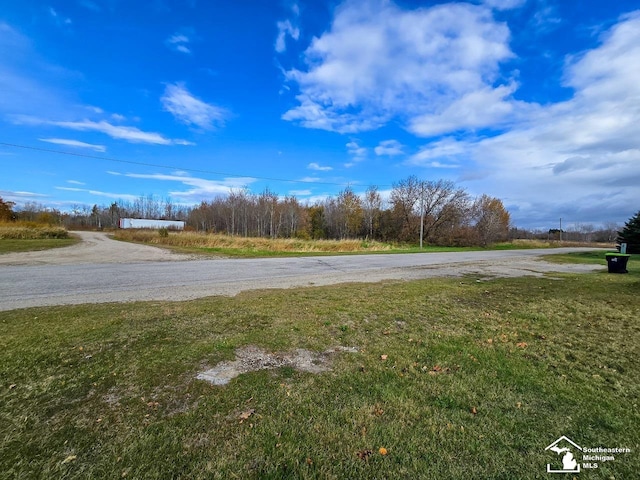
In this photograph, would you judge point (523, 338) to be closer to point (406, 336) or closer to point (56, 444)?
point (406, 336)

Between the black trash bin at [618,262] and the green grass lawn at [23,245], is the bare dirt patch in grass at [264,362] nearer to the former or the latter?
the black trash bin at [618,262]

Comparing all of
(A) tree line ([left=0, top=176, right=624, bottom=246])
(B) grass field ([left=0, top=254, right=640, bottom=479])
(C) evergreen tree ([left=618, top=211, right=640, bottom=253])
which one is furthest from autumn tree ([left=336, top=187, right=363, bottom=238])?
(B) grass field ([left=0, top=254, right=640, bottom=479])

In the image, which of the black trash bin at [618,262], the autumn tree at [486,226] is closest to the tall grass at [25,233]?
the black trash bin at [618,262]

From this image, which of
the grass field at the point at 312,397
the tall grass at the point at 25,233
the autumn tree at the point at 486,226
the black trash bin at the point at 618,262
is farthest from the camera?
the autumn tree at the point at 486,226

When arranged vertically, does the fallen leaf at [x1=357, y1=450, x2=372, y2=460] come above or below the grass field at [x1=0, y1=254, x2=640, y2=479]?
below

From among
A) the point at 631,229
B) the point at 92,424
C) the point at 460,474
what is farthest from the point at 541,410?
the point at 631,229

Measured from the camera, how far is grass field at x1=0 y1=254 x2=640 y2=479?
210cm

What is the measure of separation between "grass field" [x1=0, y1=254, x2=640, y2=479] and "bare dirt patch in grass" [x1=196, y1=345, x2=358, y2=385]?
0.47ft

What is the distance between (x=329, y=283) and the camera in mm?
9531

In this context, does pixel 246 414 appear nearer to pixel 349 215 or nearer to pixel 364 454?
pixel 364 454

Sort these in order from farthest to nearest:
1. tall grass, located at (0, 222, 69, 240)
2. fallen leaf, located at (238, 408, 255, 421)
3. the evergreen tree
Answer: the evergreen tree
tall grass, located at (0, 222, 69, 240)
fallen leaf, located at (238, 408, 255, 421)

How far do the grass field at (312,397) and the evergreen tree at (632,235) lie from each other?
35.6 m

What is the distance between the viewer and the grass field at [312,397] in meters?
2.10

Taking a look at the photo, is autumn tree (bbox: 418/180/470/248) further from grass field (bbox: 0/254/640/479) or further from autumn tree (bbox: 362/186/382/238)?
grass field (bbox: 0/254/640/479)
